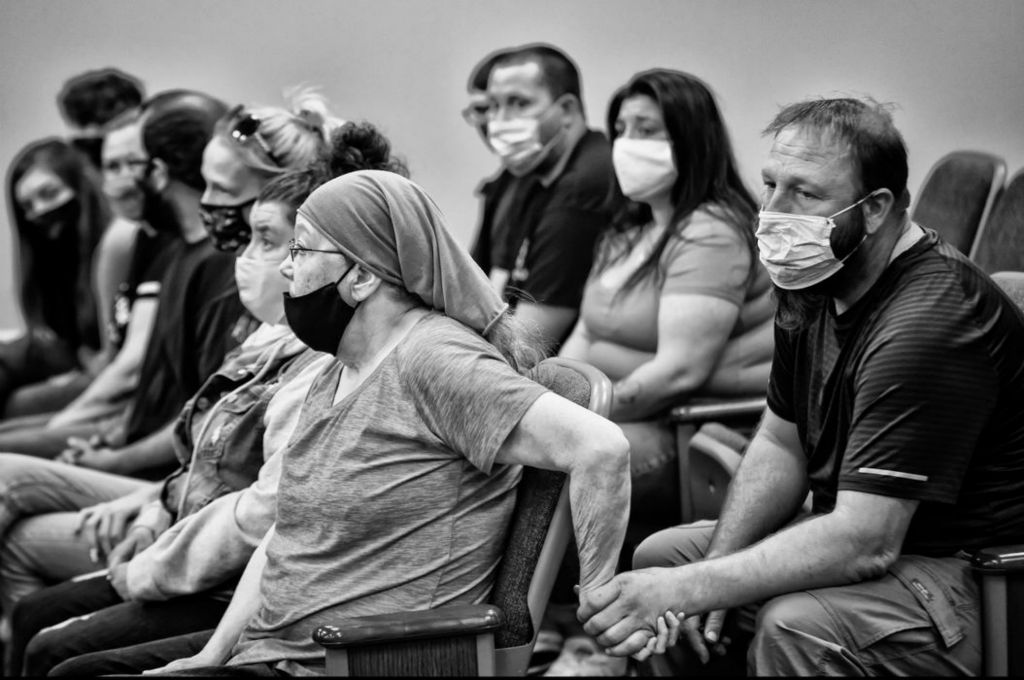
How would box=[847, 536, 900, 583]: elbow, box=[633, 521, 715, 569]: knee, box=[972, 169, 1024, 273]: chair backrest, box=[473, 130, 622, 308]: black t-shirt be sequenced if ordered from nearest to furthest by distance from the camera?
box=[847, 536, 900, 583]: elbow, box=[633, 521, 715, 569]: knee, box=[972, 169, 1024, 273]: chair backrest, box=[473, 130, 622, 308]: black t-shirt

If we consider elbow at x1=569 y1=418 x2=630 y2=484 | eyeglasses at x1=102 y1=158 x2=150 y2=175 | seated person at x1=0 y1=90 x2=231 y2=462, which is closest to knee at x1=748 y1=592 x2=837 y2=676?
elbow at x1=569 y1=418 x2=630 y2=484

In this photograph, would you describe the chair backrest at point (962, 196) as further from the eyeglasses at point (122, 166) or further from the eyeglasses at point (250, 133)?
the eyeglasses at point (122, 166)

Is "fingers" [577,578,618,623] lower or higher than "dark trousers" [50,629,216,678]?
higher

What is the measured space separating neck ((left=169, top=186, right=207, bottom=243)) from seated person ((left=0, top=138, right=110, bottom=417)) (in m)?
1.42

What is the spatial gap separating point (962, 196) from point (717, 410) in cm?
81

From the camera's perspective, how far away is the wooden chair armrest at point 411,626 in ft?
5.84

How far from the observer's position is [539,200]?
3.79m

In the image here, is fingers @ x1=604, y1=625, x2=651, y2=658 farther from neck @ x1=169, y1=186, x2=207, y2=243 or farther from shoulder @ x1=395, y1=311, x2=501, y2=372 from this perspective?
neck @ x1=169, y1=186, x2=207, y2=243

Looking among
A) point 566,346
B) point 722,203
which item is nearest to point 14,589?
point 566,346

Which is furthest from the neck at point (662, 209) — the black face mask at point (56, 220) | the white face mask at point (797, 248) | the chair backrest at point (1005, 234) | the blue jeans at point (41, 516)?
the black face mask at point (56, 220)

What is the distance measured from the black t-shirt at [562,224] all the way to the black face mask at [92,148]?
7.25 ft

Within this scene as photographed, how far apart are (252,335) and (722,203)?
1197 mm

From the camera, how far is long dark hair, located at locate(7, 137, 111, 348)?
207 inches

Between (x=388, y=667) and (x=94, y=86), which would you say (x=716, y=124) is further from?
(x=94, y=86)
